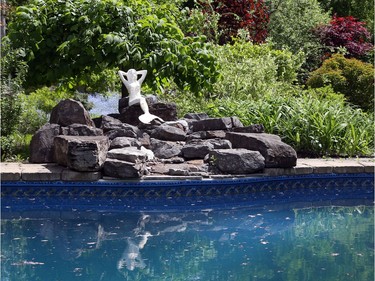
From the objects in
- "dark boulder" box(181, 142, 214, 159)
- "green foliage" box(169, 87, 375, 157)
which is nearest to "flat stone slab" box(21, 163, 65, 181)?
"dark boulder" box(181, 142, 214, 159)

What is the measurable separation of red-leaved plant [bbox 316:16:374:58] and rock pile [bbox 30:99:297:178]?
7451mm

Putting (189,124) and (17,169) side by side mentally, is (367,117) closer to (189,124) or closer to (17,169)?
(189,124)

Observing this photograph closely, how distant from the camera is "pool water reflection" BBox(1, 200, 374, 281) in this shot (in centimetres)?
418

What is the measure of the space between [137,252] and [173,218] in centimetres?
115

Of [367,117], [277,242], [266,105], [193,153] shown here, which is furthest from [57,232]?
[367,117]

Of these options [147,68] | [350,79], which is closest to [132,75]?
[147,68]

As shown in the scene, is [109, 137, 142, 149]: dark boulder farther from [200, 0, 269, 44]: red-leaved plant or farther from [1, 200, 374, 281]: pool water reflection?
[200, 0, 269, 44]: red-leaved plant

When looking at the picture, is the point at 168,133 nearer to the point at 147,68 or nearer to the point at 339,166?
the point at 147,68

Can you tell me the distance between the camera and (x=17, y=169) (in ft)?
20.3

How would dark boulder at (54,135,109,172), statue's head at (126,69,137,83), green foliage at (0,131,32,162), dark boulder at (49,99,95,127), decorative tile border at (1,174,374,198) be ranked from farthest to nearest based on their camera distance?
statue's head at (126,69,137,83) < dark boulder at (49,99,95,127) < green foliage at (0,131,32,162) < decorative tile border at (1,174,374,198) < dark boulder at (54,135,109,172)

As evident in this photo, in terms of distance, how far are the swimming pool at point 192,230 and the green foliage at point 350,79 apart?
4.55 meters

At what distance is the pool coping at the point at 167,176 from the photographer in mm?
6066

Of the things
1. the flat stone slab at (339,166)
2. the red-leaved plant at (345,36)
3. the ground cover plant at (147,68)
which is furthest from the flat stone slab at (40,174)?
the red-leaved plant at (345,36)

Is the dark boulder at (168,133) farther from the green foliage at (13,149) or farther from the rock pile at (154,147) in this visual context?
the green foliage at (13,149)
